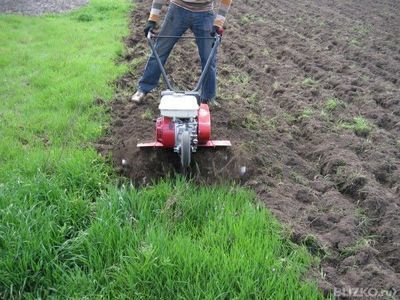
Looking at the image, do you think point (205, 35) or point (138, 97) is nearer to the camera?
point (205, 35)

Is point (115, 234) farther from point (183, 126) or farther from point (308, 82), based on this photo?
point (308, 82)

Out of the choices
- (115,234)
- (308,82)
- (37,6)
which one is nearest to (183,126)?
(115,234)

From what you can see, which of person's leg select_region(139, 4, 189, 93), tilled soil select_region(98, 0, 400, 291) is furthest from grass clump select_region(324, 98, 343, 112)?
person's leg select_region(139, 4, 189, 93)

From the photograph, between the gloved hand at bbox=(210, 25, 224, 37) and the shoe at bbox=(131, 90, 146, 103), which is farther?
the shoe at bbox=(131, 90, 146, 103)

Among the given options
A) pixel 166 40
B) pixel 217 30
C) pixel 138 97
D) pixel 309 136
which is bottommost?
pixel 309 136

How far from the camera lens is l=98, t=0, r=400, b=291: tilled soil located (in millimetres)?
3725

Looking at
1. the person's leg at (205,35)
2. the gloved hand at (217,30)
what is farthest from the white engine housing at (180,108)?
the person's leg at (205,35)

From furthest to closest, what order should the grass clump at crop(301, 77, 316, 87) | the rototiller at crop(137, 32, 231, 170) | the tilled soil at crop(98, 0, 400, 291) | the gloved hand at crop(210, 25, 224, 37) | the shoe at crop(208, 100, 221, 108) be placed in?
the grass clump at crop(301, 77, 316, 87)
the shoe at crop(208, 100, 221, 108)
the gloved hand at crop(210, 25, 224, 37)
the rototiller at crop(137, 32, 231, 170)
the tilled soil at crop(98, 0, 400, 291)

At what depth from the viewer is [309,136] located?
570 centimetres

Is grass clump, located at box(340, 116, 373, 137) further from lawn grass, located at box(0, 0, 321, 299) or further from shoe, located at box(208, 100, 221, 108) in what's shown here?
lawn grass, located at box(0, 0, 321, 299)

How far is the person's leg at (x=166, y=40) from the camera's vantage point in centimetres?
558

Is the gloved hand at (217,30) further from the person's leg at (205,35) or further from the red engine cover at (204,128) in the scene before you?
the red engine cover at (204,128)

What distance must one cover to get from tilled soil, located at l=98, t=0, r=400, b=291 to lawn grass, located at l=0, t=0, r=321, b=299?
13.3 inches

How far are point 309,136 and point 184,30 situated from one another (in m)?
1.99
